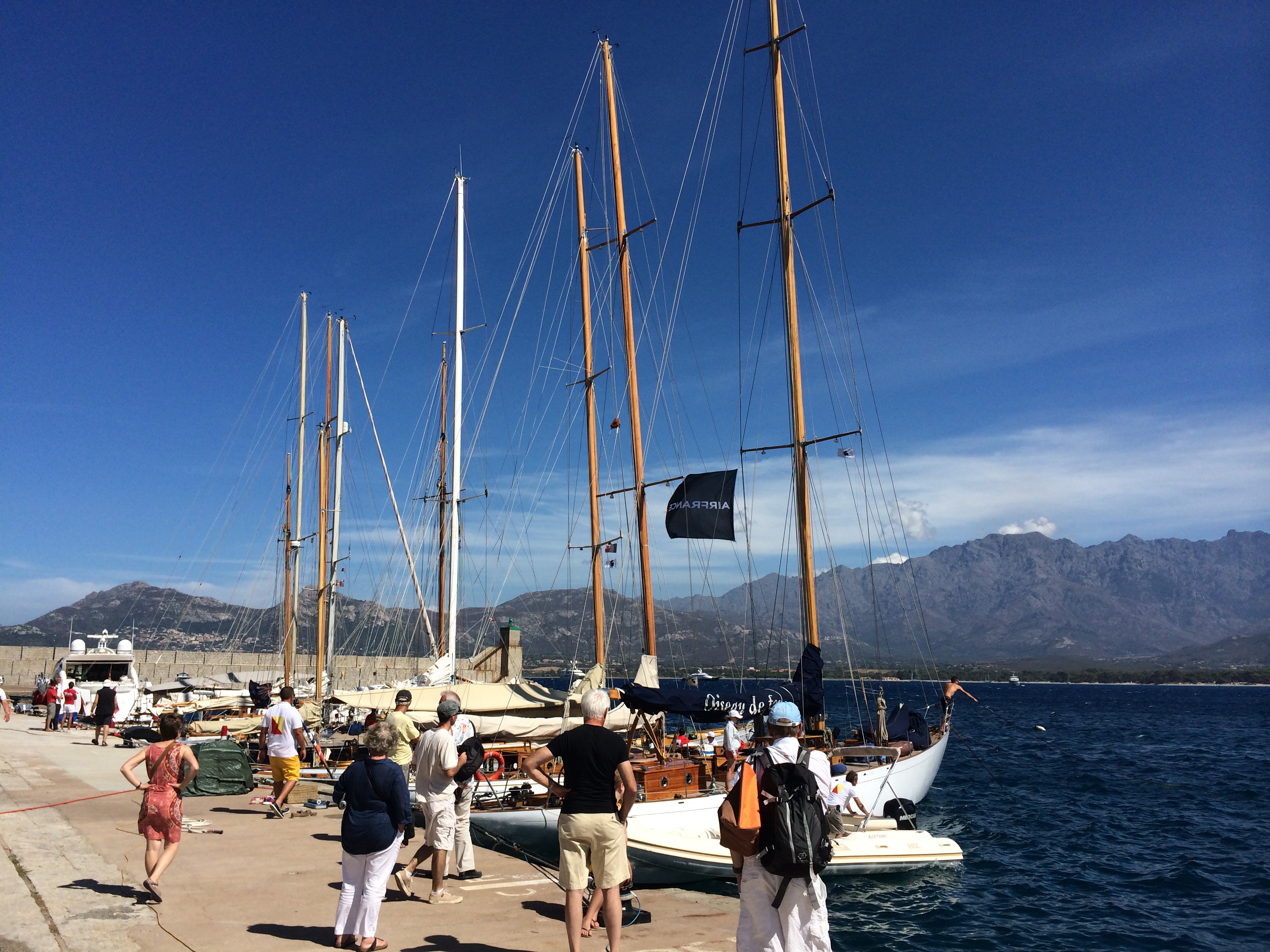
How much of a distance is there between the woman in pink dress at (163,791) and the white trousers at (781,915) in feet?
16.5

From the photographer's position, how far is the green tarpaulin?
14883mm

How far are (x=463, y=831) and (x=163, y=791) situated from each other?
3.14 metres

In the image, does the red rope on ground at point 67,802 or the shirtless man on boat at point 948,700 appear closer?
the red rope on ground at point 67,802

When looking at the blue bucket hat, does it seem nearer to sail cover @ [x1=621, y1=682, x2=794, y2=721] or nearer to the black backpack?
the black backpack

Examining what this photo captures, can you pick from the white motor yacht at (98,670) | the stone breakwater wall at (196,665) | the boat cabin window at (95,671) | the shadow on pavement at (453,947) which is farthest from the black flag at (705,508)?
the stone breakwater wall at (196,665)

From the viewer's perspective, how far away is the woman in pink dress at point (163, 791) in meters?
7.59

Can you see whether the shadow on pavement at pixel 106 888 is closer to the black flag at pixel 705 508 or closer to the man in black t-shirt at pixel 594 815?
the man in black t-shirt at pixel 594 815

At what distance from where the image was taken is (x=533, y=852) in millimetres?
13414

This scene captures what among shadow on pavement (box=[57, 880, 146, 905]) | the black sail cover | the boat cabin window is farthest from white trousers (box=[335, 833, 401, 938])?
the boat cabin window

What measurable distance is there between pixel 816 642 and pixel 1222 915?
8.89m

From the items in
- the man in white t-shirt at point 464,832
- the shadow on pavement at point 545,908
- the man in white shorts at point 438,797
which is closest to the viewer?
the shadow on pavement at point 545,908

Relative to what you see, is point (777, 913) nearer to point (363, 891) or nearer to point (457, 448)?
point (363, 891)

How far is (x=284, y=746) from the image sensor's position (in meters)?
12.8

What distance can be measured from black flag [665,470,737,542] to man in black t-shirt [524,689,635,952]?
562 inches
